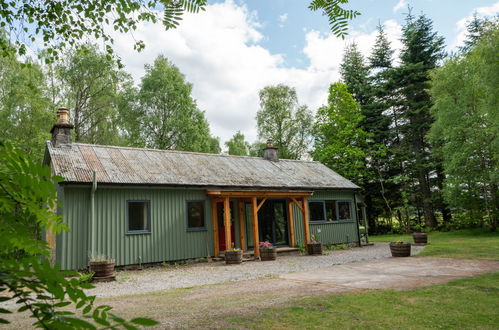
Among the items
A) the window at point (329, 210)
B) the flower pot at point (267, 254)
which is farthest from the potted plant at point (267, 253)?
the window at point (329, 210)

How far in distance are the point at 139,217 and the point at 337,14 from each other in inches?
403

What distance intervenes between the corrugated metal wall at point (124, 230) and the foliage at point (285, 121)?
62.2 ft

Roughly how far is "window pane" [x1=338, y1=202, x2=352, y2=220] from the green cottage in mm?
55

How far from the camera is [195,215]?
39.8 feet

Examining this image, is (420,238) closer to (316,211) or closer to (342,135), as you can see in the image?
(316,211)

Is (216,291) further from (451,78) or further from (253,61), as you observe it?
(451,78)

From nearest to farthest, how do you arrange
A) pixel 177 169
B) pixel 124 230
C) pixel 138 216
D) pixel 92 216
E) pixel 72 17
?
pixel 72 17 → pixel 92 216 → pixel 124 230 → pixel 138 216 → pixel 177 169

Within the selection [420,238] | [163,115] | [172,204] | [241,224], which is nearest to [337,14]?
[172,204]

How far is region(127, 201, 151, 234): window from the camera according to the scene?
35.4 ft

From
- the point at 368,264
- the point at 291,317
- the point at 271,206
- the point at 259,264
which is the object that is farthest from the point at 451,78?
the point at 291,317

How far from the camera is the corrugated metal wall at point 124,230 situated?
31.9ft

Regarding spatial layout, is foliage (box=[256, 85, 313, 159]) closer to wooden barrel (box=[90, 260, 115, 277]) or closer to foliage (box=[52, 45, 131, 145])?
foliage (box=[52, 45, 131, 145])

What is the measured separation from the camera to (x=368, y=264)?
9562 mm

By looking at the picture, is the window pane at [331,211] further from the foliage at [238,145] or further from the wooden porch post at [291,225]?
the foliage at [238,145]
